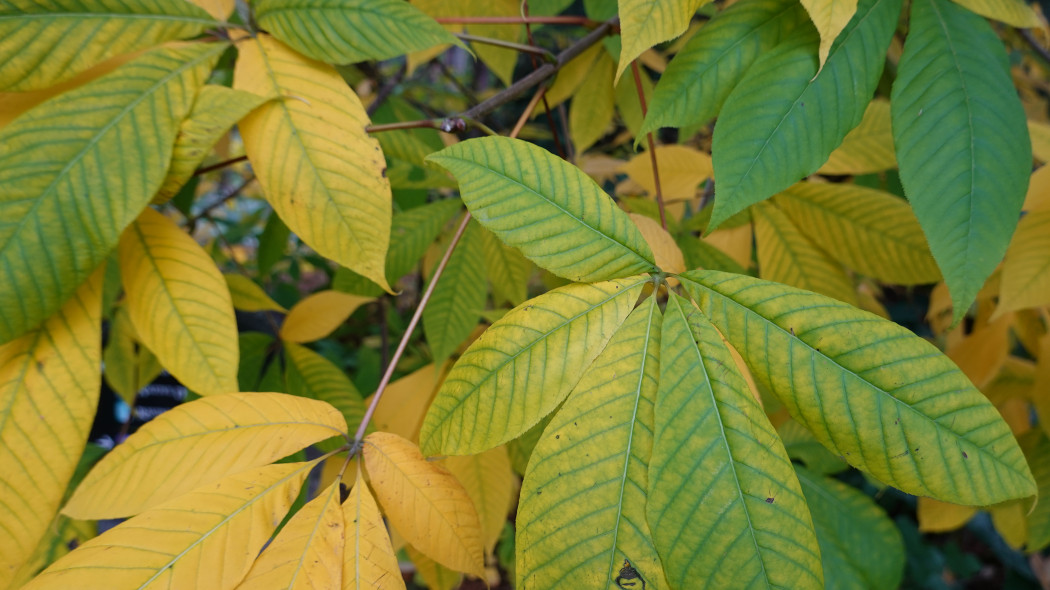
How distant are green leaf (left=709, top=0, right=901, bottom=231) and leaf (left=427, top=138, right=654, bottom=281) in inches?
3.7

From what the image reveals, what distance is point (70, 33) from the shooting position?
487 mm

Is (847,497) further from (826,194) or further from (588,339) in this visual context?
(588,339)

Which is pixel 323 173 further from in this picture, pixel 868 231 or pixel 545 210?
pixel 868 231

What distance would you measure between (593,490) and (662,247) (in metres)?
0.24

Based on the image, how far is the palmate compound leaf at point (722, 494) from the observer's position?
13.5 inches

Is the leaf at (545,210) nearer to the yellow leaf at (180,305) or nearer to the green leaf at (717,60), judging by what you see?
the green leaf at (717,60)

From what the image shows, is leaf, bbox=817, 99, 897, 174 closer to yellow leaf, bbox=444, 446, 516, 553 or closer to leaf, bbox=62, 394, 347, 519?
yellow leaf, bbox=444, 446, 516, 553

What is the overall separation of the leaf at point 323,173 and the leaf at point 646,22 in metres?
0.24

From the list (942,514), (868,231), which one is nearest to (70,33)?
(868,231)

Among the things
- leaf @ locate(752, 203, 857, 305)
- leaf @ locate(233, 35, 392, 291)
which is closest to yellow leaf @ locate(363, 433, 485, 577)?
leaf @ locate(233, 35, 392, 291)

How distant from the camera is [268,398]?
1.54 feet

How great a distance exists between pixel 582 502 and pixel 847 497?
0.68 m

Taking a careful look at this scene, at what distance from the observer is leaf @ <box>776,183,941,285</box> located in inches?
27.2

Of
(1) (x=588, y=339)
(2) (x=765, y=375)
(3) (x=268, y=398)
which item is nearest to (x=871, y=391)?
(2) (x=765, y=375)
